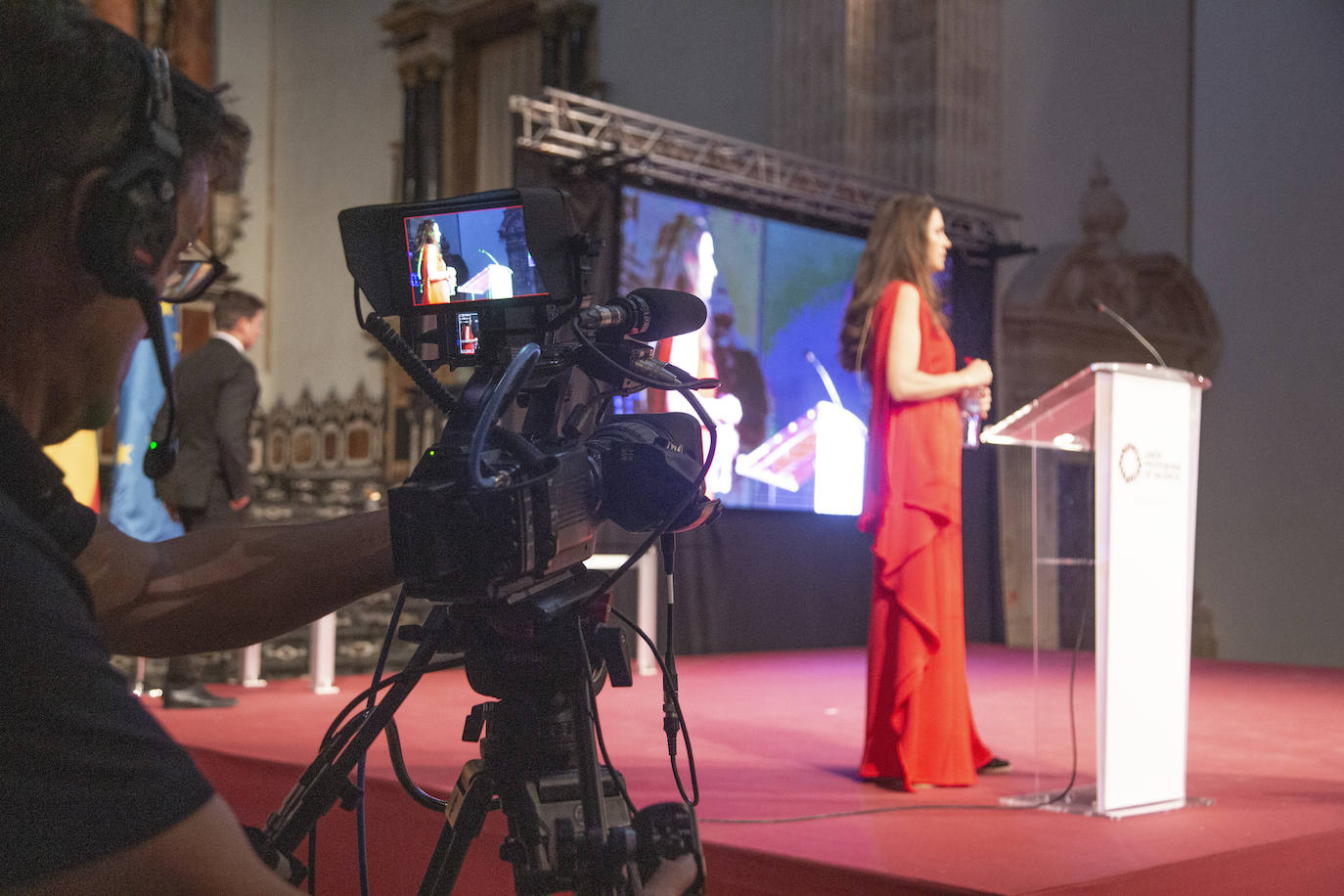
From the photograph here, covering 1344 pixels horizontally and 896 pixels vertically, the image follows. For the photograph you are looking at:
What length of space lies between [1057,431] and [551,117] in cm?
420

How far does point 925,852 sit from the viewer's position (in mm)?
2430

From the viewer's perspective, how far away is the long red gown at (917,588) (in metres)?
3.22

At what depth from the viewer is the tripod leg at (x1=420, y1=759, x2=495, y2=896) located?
1.22 m

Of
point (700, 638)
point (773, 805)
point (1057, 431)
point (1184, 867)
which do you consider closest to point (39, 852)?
point (1184, 867)

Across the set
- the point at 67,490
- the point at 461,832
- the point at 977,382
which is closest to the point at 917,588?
the point at 977,382

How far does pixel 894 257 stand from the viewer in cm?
342

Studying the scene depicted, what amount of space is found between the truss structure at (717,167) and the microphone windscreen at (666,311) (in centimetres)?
551

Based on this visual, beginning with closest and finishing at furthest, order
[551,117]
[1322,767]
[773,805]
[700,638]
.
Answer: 1. [773,805]
2. [1322,767]
3. [551,117]
4. [700,638]

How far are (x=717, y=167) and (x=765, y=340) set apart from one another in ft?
3.51

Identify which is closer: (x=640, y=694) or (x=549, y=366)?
(x=549, y=366)

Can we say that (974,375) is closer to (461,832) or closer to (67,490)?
(461,832)

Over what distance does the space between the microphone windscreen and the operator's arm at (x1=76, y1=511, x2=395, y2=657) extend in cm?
30

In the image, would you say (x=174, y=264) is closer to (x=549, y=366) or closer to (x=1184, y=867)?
(x=549, y=366)

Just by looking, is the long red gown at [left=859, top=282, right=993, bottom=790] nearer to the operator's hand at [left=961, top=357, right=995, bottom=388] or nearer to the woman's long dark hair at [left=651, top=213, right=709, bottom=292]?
the operator's hand at [left=961, top=357, right=995, bottom=388]
